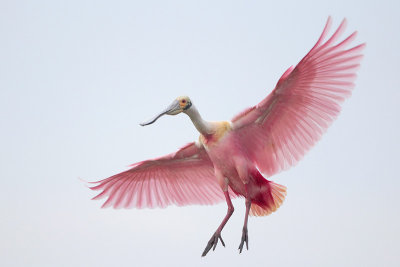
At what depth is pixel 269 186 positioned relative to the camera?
4.75 metres

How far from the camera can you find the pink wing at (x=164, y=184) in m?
5.10

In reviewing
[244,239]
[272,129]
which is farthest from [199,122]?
[244,239]

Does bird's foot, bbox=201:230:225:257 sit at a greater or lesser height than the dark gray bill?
lesser

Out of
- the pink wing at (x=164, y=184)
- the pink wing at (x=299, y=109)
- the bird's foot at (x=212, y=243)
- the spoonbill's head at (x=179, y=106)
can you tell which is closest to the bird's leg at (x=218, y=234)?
the bird's foot at (x=212, y=243)

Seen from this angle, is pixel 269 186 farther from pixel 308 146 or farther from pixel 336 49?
pixel 336 49

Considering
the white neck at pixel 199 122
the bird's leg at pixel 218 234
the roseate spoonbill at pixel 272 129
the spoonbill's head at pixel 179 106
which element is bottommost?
the bird's leg at pixel 218 234

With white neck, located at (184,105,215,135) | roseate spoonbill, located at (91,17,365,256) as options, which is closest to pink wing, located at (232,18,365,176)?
roseate spoonbill, located at (91,17,365,256)

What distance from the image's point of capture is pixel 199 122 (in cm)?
452

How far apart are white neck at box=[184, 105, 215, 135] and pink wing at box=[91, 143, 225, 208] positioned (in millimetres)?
482

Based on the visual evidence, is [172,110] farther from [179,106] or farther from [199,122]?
[199,122]

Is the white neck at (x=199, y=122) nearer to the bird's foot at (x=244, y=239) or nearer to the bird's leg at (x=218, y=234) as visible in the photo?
the bird's leg at (x=218, y=234)

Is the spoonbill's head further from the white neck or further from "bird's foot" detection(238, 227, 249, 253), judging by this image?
"bird's foot" detection(238, 227, 249, 253)

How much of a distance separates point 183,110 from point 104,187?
1.12 m

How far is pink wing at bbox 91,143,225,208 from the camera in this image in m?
5.10
